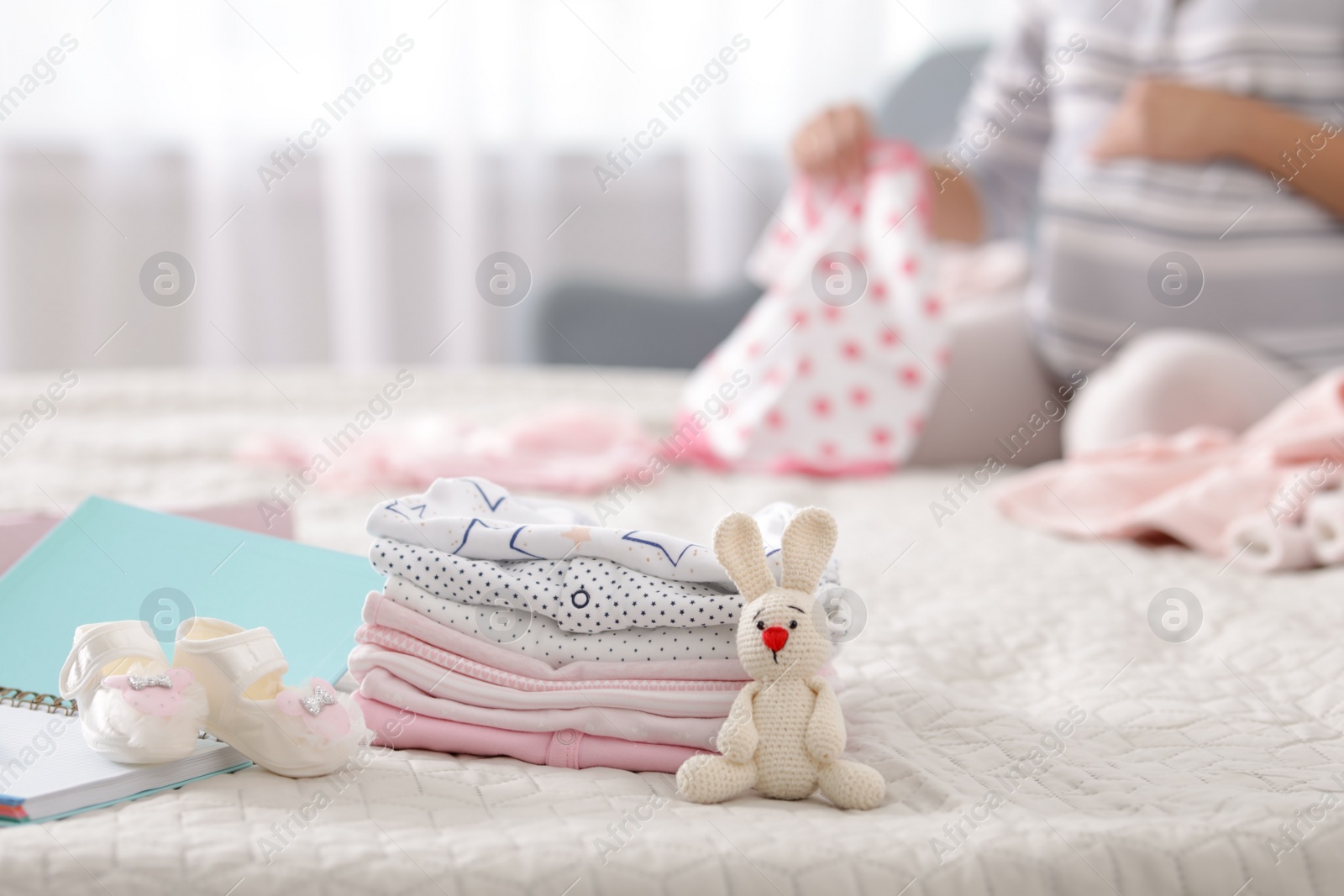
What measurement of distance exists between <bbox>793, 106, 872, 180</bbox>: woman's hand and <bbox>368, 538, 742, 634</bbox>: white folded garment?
105 centimetres

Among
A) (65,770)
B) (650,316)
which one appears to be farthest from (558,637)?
(650,316)

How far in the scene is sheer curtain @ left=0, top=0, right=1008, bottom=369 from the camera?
7.31 feet

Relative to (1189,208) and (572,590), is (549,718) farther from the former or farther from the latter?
(1189,208)

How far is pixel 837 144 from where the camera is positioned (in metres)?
1.48

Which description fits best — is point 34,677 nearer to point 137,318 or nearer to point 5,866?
point 5,866

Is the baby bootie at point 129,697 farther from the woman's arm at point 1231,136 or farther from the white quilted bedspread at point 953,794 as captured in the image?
the woman's arm at point 1231,136

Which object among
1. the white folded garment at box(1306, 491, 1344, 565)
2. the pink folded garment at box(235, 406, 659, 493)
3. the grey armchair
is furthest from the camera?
the grey armchair

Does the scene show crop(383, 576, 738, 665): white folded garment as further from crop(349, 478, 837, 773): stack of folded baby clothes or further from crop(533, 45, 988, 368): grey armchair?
crop(533, 45, 988, 368): grey armchair

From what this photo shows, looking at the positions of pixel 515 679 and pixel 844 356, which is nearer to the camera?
pixel 515 679

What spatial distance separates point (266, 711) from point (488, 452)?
0.78m

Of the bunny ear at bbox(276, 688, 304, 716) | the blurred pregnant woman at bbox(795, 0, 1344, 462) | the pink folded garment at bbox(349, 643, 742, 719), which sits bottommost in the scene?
the pink folded garment at bbox(349, 643, 742, 719)

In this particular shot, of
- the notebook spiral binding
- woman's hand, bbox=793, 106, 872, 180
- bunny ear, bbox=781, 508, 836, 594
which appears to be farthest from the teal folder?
woman's hand, bbox=793, 106, 872, 180

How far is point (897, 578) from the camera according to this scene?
3.00ft

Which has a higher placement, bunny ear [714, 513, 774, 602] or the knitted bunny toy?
bunny ear [714, 513, 774, 602]
